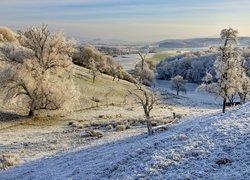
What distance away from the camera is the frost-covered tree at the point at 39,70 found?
5547cm

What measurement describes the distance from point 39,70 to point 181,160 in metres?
41.7

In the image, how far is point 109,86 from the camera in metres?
87.6

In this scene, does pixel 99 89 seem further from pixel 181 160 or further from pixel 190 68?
pixel 190 68

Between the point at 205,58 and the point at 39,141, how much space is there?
151 m

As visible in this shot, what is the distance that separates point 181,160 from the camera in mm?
19266

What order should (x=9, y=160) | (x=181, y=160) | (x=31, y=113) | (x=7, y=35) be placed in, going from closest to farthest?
(x=181, y=160) → (x=9, y=160) → (x=31, y=113) → (x=7, y=35)

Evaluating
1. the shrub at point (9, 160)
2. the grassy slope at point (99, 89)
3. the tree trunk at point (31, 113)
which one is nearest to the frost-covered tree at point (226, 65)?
the shrub at point (9, 160)

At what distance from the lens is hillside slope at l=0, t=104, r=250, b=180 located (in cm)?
1791

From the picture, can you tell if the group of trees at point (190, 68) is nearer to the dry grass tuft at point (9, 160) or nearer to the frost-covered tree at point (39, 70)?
the frost-covered tree at point (39, 70)

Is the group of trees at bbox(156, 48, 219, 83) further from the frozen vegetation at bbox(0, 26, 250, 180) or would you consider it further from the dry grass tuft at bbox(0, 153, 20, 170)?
the dry grass tuft at bbox(0, 153, 20, 170)

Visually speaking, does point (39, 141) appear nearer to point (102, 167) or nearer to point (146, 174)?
point (102, 167)

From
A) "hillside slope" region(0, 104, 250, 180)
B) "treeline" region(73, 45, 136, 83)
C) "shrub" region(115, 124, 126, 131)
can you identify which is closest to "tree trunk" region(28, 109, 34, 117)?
"shrub" region(115, 124, 126, 131)

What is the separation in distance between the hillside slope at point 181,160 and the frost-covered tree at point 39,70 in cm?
3036

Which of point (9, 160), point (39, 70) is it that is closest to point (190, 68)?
point (39, 70)
